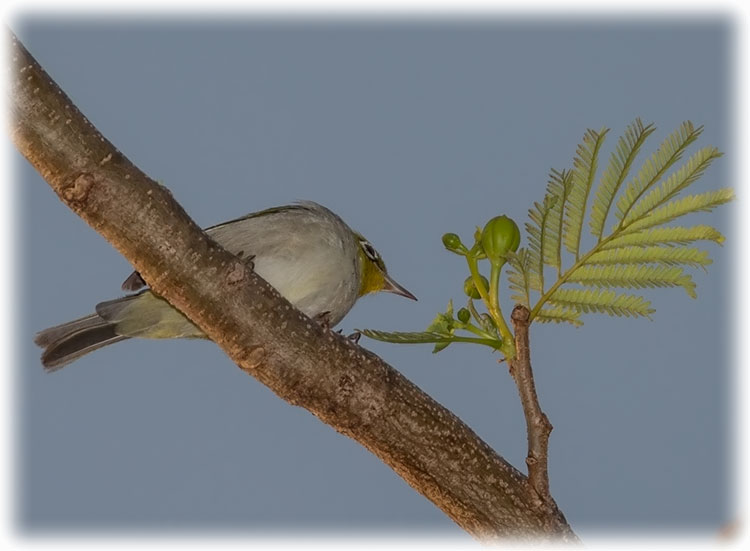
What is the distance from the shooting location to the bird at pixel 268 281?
A: 6414 millimetres

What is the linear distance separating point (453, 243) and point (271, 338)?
951mm

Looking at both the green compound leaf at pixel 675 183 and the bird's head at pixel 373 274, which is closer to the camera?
the green compound leaf at pixel 675 183

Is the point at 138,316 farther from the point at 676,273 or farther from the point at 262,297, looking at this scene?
the point at 676,273

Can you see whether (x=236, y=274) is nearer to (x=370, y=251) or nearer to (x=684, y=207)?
(x=684, y=207)

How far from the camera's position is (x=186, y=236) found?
3938 mm

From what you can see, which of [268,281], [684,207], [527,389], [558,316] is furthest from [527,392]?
[268,281]

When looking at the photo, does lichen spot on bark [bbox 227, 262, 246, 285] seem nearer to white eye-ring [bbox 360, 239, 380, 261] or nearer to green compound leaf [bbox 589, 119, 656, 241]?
green compound leaf [bbox 589, 119, 656, 241]

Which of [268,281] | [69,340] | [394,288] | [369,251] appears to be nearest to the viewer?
[69,340]

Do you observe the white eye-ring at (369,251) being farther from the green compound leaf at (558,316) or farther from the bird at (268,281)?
the green compound leaf at (558,316)

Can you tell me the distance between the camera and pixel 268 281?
666cm

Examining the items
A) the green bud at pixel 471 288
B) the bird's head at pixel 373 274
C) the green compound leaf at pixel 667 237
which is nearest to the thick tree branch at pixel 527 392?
the green bud at pixel 471 288

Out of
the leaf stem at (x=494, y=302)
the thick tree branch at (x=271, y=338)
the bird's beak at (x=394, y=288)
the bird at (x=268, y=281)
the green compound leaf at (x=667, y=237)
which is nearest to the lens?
the thick tree branch at (x=271, y=338)

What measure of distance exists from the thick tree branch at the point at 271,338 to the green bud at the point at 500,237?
75cm

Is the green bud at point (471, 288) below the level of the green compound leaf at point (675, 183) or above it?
below
